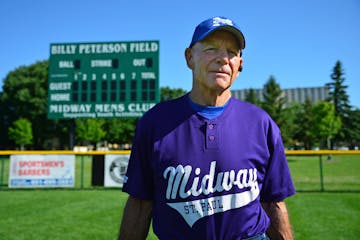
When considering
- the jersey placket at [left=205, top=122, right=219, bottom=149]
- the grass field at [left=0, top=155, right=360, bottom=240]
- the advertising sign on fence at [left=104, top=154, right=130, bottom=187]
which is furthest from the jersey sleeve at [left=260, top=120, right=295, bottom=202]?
the advertising sign on fence at [left=104, top=154, right=130, bottom=187]

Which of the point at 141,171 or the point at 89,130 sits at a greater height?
the point at 89,130

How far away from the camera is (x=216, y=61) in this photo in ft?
4.86

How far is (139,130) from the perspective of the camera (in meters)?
1.59

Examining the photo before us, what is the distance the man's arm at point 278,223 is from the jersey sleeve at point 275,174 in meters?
0.04

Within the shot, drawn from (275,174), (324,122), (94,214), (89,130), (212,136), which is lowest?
(94,214)


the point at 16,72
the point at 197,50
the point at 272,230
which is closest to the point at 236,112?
the point at 197,50

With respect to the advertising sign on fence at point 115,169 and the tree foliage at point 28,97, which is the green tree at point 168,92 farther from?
the advertising sign on fence at point 115,169

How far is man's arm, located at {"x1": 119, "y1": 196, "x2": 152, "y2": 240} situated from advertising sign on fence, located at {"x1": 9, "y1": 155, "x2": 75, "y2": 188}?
32.6ft

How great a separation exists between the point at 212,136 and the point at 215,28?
52 centimetres

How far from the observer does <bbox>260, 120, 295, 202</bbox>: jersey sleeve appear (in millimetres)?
1573

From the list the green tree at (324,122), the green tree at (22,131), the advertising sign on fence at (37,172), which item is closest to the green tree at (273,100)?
the green tree at (324,122)

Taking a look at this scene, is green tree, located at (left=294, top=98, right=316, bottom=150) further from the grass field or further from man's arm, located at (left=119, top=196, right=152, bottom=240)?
man's arm, located at (left=119, top=196, right=152, bottom=240)

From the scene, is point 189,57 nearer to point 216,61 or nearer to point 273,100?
point 216,61

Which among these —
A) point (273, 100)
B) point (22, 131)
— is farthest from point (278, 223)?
point (273, 100)
